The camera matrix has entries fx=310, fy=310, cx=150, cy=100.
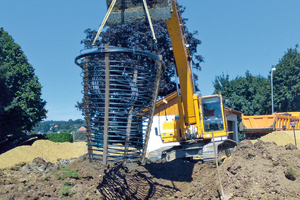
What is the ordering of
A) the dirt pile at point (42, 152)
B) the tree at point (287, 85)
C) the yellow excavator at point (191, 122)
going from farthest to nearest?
the tree at point (287, 85) → the dirt pile at point (42, 152) → the yellow excavator at point (191, 122)

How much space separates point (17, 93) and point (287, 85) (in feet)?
86.6

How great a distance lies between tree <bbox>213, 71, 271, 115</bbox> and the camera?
34.1 meters

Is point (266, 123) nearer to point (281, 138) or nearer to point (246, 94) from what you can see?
point (281, 138)

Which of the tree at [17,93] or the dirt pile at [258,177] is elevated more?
the tree at [17,93]

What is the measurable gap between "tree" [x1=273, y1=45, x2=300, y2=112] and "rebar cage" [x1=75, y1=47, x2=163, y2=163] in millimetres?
28715

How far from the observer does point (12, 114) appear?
2514 centimetres

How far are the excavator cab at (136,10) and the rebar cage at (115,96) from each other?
570 millimetres

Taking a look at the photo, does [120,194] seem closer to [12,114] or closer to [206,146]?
[206,146]

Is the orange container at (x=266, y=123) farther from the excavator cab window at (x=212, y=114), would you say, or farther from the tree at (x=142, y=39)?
the excavator cab window at (x=212, y=114)

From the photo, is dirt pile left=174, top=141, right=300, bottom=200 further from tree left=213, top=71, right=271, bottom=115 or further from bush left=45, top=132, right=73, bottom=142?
tree left=213, top=71, right=271, bottom=115

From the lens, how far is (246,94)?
1415 inches

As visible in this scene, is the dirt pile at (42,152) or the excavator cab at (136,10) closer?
the excavator cab at (136,10)

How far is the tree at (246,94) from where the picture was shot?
1342 inches

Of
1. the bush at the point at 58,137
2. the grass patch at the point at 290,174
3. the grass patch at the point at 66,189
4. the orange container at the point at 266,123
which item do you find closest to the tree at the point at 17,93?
the bush at the point at 58,137
